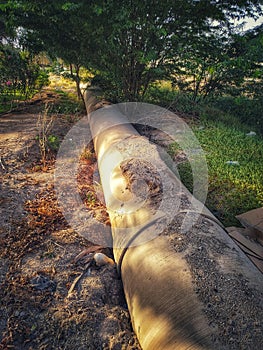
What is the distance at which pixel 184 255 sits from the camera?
4.42 ft

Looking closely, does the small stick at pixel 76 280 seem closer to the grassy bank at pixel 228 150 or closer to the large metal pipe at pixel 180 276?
the large metal pipe at pixel 180 276

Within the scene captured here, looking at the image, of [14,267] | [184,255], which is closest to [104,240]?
[14,267]

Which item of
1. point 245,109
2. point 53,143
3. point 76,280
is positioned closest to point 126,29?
point 53,143

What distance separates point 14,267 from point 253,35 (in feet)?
20.7

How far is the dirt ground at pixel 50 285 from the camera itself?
1.42 m

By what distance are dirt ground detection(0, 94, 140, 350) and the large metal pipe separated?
0.17 metres

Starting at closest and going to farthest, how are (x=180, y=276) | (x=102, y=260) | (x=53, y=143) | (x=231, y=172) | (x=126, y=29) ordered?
1. (x=180, y=276)
2. (x=102, y=260)
3. (x=231, y=172)
4. (x=53, y=143)
5. (x=126, y=29)

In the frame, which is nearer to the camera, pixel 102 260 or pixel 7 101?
pixel 102 260

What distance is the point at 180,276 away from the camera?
1.25 m

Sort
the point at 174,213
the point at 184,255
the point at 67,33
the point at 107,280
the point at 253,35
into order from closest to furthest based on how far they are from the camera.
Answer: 1. the point at 184,255
2. the point at 174,213
3. the point at 107,280
4. the point at 67,33
5. the point at 253,35

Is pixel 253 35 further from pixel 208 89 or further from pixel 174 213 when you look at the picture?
pixel 174 213

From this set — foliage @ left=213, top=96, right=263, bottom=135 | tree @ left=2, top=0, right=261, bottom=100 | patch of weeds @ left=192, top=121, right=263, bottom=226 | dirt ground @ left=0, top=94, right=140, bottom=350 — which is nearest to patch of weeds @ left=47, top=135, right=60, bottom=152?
dirt ground @ left=0, top=94, right=140, bottom=350

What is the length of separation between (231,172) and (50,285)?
263cm

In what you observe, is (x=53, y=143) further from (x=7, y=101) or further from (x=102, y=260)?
(x=7, y=101)
